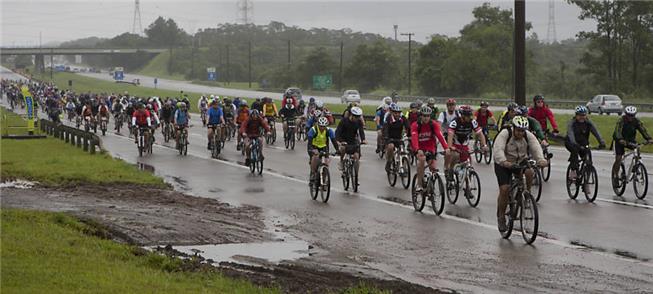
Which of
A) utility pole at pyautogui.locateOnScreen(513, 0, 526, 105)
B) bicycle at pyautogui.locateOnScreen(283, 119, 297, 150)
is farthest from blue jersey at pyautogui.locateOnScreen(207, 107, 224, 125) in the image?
utility pole at pyautogui.locateOnScreen(513, 0, 526, 105)

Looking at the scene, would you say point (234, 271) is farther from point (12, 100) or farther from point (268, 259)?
point (12, 100)

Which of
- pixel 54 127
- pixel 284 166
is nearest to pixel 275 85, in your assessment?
pixel 54 127

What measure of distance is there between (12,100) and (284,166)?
70.6 metres

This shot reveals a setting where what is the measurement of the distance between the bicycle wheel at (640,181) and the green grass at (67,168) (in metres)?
10.1

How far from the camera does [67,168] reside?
84.6 ft

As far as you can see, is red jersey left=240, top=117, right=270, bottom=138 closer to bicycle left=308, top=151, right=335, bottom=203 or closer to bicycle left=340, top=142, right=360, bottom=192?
bicycle left=340, top=142, right=360, bottom=192

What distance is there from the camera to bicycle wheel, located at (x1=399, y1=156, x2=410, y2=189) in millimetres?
22061

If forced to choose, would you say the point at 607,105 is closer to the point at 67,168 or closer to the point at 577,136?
the point at 67,168

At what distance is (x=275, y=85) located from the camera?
456 ft

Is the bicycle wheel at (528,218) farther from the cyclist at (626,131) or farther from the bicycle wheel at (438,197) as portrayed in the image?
the cyclist at (626,131)

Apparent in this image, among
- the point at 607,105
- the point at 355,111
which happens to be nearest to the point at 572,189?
the point at 355,111

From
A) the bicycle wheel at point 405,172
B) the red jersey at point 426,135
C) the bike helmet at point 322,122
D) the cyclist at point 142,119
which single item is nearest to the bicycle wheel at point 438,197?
the red jersey at point 426,135

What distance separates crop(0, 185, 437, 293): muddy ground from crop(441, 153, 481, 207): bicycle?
3600 millimetres

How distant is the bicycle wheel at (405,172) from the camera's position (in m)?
22.1
